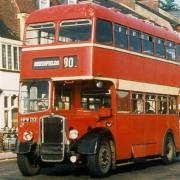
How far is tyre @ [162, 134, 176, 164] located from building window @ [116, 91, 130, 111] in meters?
3.27

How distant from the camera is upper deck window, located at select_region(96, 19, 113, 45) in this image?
16375 mm

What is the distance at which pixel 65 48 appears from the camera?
54.0 feet

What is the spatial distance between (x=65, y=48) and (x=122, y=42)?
1961 mm

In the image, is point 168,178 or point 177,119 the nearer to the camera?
point 168,178

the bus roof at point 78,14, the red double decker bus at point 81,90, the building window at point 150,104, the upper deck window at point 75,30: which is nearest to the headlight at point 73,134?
the red double decker bus at point 81,90

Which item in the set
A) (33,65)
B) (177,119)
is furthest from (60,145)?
(177,119)

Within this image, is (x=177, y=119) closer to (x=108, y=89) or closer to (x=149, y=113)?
(x=149, y=113)

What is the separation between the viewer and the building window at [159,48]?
19930 mm

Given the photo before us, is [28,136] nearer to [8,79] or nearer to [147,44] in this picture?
[147,44]

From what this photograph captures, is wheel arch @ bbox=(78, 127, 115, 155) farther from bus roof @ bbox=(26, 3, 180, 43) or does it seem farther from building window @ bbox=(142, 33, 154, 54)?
building window @ bbox=(142, 33, 154, 54)

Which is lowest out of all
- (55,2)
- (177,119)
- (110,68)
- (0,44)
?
(177,119)

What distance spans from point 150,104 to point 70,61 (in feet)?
13.3

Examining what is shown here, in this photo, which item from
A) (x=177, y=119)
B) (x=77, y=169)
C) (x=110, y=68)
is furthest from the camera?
(x=177, y=119)

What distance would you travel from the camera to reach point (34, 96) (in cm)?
1653
